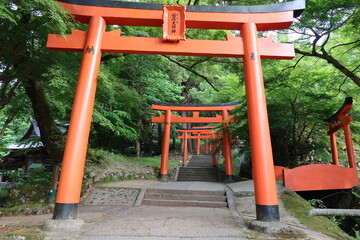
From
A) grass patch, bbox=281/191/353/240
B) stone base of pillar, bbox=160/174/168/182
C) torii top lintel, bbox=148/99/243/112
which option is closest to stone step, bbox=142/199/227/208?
grass patch, bbox=281/191/353/240

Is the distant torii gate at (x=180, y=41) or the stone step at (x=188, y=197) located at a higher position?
the distant torii gate at (x=180, y=41)

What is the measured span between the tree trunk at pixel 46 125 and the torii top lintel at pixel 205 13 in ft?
12.9

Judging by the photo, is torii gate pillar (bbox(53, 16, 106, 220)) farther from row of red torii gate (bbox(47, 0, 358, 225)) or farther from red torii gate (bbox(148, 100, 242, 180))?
red torii gate (bbox(148, 100, 242, 180))

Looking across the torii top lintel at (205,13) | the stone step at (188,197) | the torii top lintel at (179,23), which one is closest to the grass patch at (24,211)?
the stone step at (188,197)

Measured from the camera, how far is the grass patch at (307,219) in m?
3.95

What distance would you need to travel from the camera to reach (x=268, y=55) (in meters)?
4.70

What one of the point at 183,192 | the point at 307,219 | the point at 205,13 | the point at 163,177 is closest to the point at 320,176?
the point at 307,219

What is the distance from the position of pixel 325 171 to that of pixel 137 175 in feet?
26.8

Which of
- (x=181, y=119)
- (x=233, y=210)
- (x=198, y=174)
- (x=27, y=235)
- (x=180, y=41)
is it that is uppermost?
(x=181, y=119)

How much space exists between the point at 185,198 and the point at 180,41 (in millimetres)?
4966

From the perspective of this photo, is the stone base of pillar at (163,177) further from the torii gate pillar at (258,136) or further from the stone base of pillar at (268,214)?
the stone base of pillar at (268,214)

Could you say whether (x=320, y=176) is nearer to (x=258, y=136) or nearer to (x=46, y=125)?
(x=258, y=136)

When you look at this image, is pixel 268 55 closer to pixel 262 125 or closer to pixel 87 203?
pixel 262 125

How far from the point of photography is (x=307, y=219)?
15.3ft
